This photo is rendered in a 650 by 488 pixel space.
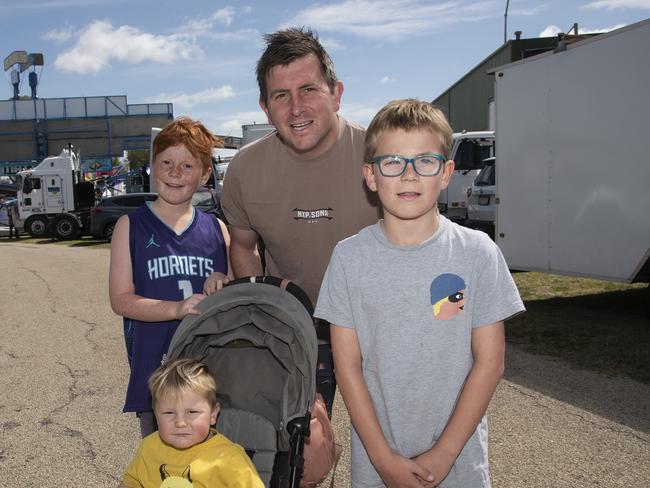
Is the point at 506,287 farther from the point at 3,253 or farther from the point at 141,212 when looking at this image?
the point at 3,253

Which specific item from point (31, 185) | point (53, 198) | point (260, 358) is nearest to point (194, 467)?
point (260, 358)

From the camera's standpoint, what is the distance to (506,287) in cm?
218

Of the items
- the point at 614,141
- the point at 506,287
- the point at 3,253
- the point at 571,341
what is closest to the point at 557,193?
the point at 614,141

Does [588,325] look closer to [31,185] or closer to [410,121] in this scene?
[410,121]

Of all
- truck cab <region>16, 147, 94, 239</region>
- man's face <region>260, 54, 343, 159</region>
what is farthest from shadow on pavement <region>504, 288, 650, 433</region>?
truck cab <region>16, 147, 94, 239</region>

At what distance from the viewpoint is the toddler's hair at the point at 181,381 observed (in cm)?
237

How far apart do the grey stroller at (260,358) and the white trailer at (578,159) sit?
560 cm

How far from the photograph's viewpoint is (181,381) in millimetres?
2389

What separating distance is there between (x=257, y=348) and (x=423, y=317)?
3.13 feet

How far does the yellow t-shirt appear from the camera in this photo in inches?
89.7

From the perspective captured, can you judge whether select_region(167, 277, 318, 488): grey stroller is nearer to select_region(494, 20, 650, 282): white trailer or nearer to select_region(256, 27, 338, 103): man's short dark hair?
select_region(256, 27, 338, 103): man's short dark hair

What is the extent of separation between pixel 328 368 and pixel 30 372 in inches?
181

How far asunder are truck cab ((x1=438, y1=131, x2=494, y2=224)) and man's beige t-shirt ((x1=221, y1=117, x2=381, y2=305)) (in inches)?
452

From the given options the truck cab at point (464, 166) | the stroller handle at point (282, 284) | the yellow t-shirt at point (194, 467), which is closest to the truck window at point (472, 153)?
the truck cab at point (464, 166)
